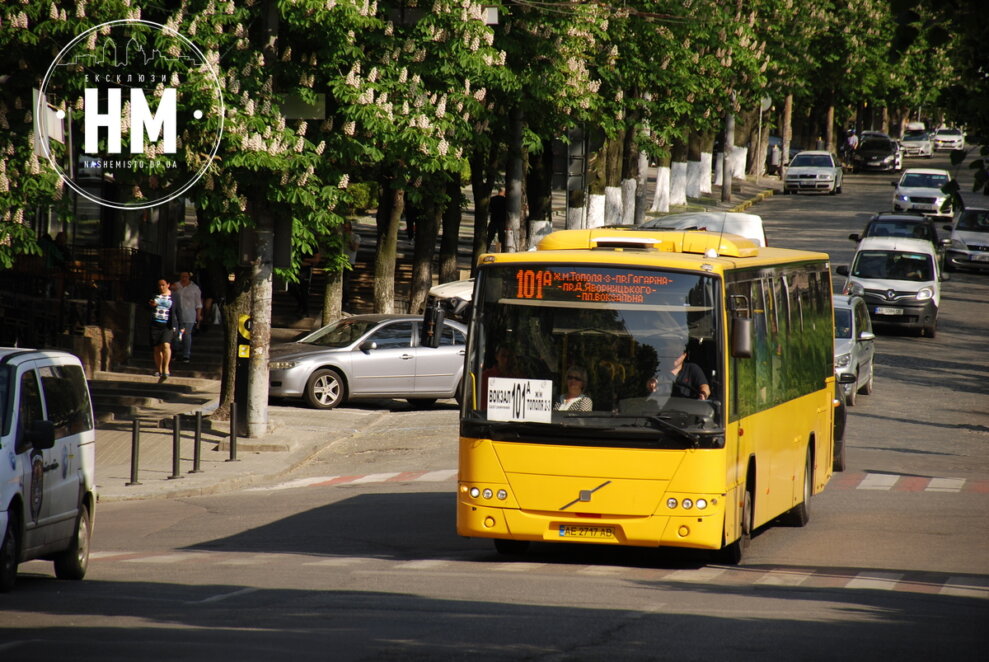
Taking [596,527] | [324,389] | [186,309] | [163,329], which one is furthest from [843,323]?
[596,527]

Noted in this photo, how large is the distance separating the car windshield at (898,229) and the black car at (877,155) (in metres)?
38.7

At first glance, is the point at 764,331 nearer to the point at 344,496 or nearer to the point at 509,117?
the point at 344,496

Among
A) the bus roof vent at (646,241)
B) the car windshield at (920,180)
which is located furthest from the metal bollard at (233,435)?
the car windshield at (920,180)

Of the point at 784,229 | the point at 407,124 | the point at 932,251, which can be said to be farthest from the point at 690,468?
the point at 784,229

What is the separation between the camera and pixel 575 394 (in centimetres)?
1278

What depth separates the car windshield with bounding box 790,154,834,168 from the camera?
6850 cm

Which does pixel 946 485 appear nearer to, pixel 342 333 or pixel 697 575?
pixel 697 575

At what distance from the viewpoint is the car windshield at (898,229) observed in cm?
4144

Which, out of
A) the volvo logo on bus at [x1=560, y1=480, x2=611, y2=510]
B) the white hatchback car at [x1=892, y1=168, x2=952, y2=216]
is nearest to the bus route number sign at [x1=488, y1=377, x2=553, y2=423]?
the volvo logo on bus at [x1=560, y1=480, x2=611, y2=510]

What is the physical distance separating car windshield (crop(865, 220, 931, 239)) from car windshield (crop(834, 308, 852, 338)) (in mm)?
14279

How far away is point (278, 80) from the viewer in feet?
75.7

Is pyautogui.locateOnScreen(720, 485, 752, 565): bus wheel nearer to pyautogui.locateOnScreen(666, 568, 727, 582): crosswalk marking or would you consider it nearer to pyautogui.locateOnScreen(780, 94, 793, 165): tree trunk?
pyautogui.locateOnScreen(666, 568, 727, 582): crosswalk marking

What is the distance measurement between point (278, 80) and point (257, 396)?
15.5 ft

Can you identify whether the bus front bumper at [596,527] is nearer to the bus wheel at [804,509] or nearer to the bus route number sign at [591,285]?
the bus route number sign at [591,285]
